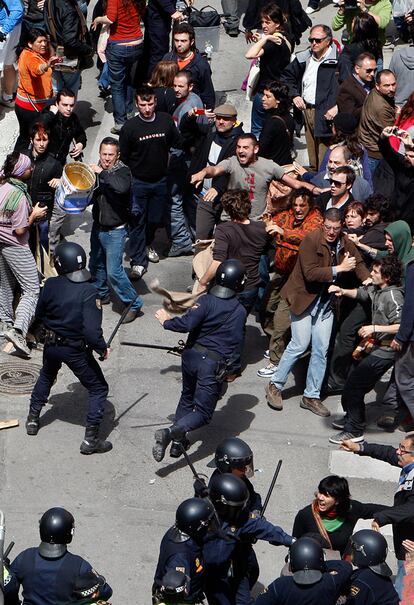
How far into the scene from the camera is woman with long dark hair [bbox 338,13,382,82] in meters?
13.9

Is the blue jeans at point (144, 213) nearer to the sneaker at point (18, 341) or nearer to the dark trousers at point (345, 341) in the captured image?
the sneaker at point (18, 341)

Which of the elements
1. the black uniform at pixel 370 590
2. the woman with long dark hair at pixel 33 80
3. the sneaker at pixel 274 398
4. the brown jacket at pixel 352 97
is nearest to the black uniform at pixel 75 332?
the sneaker at pixel 274 398

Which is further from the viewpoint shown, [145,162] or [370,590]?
[145,162]

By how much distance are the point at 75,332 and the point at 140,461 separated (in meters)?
1.29


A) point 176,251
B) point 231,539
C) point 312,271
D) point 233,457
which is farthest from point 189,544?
point 176,251

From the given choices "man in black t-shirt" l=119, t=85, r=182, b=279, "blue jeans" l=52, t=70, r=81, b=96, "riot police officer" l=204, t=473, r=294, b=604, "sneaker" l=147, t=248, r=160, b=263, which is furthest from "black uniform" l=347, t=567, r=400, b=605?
"blue jeans" l=52, t=70, r=81, b=96

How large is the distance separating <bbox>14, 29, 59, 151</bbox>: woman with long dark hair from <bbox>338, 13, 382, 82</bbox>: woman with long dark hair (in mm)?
3156

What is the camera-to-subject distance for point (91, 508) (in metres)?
9.98

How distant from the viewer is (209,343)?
10.3 metres

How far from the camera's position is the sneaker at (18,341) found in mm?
11844

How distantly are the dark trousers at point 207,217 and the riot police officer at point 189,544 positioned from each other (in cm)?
519

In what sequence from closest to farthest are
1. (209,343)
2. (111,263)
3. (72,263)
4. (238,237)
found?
1. (72,263)
2. (209,343)
3. (238,237)
4. (111,263)

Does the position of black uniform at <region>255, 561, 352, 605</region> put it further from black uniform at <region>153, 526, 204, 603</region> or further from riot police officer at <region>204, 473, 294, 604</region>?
riot police officer at <region>204, 473, 294, 604</region>

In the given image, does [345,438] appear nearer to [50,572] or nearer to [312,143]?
[50,572]
